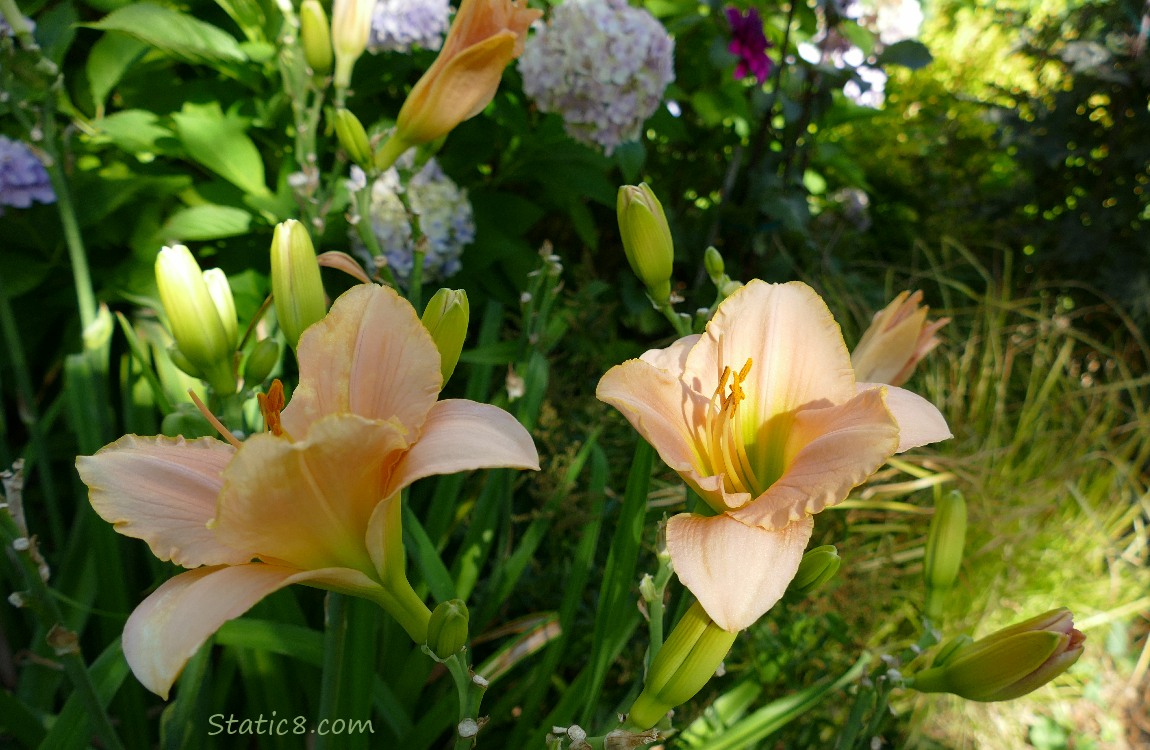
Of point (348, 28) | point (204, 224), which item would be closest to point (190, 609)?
point (348, 28)

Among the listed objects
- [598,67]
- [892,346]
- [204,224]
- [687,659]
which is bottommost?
[204,224]

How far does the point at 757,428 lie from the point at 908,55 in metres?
1.46

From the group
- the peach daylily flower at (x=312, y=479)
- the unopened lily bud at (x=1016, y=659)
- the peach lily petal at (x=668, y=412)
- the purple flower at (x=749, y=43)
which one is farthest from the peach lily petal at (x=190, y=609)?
the purple flower at (x=749, y=43)

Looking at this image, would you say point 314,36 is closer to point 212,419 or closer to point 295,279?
point 295,279

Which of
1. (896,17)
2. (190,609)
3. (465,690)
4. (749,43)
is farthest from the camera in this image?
(896,17)

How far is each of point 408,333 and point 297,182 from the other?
0.49m

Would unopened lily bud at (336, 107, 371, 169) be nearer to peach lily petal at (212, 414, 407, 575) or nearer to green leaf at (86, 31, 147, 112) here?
peach lily petal at (212, 414, 407, 575)

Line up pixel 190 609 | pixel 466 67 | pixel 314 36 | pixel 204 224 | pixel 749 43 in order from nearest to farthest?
pixel 190 609
pixel 466 67
pixel 314 36
pixel 204 224
pixel 749 43

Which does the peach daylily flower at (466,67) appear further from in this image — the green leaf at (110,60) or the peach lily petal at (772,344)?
the green leaf at (110,60)

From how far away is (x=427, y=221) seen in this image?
1.45m

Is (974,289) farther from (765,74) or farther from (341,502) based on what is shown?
(341,502)

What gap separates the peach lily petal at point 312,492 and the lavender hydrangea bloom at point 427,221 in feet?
3.19

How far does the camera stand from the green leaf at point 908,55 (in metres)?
1.72

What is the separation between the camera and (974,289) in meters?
2.46
